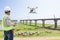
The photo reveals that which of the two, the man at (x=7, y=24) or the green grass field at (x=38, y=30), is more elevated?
the man at (x=7, y=24)

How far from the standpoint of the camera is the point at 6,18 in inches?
206

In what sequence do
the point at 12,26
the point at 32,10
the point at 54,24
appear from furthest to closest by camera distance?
the point at 54,24
the point at 32,10
the point at 12,26

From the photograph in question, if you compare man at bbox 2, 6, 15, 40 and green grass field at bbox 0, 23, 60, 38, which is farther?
green grass field at bbox 0, 23, 60, 38

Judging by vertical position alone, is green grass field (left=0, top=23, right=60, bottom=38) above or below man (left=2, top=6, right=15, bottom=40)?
below

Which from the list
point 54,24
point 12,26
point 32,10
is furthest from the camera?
point 54,24

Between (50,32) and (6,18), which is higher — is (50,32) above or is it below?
below

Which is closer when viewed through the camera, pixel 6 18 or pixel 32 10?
pixel 6 18

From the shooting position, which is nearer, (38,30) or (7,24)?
(7,24)

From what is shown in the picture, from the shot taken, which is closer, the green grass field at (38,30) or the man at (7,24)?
the man at (7,24)

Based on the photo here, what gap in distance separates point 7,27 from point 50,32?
6352 millimetres

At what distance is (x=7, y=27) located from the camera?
17.0 ft

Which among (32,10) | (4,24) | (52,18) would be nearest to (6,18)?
(4,24)

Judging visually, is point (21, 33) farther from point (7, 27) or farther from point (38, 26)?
point (7, 27)

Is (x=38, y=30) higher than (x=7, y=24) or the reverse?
the reverse
